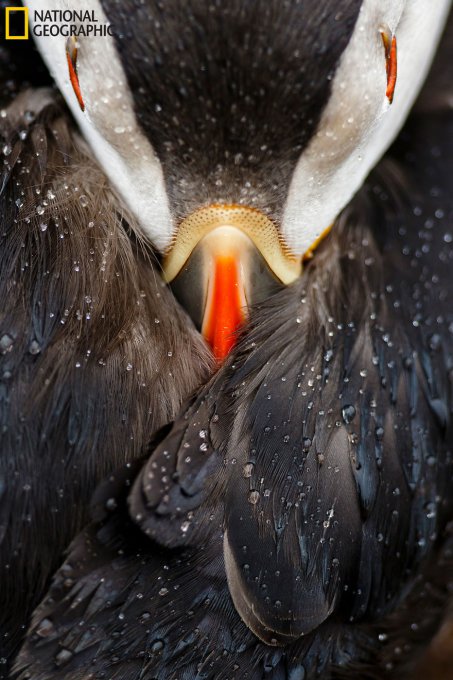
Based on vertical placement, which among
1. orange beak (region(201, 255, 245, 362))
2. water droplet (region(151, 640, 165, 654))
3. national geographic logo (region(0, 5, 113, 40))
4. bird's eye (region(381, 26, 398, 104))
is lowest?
water droplet (region(151, 640, 165, 654))

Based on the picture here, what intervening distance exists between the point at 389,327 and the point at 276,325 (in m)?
0.15

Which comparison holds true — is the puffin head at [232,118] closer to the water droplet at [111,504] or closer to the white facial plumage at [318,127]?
the white facial plumage at [318,127]

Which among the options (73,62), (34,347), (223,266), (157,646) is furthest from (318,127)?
(157,646)

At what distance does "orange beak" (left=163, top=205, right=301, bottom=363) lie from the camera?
1004mm

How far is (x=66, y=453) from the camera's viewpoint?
0.99m

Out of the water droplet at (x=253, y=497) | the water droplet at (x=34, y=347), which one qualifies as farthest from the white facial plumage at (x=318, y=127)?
the water droplet at (x=253, y=497)

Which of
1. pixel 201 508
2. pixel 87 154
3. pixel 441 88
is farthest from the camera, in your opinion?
pixel 441 88

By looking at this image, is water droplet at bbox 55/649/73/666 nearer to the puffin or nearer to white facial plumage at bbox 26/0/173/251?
the puffin

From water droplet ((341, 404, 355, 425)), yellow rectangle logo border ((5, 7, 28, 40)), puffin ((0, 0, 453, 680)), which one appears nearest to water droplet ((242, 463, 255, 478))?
puffin ((0, 0, 453, 680))

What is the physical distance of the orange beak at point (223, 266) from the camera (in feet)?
3.29

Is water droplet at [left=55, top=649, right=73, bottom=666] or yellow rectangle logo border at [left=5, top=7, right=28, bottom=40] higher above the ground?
yellow rectangle logo border at [left=5, top=7, right=28, bottom=40]

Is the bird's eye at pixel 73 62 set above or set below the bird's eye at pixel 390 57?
above

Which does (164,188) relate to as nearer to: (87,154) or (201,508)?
(87,154)

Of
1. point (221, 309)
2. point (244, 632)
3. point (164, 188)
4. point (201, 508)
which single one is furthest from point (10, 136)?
point (244, 632)
